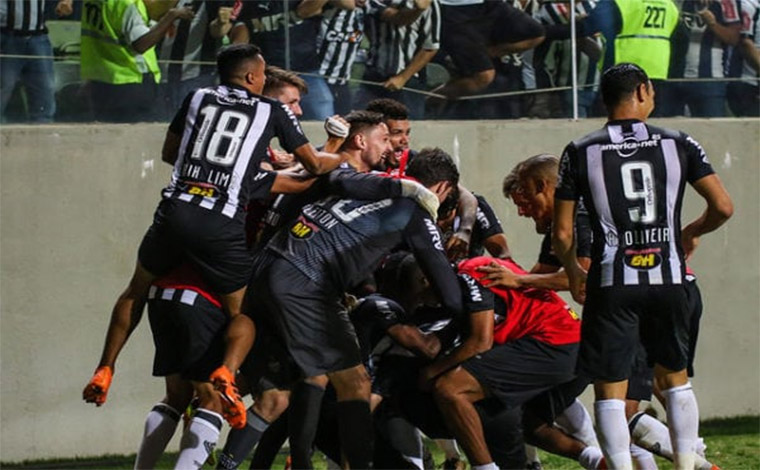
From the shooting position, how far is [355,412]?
24.9ft

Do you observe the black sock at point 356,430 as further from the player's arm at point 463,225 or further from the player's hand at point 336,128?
the player's arm at point 463,225

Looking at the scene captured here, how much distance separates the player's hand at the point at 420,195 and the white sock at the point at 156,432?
1.56 m

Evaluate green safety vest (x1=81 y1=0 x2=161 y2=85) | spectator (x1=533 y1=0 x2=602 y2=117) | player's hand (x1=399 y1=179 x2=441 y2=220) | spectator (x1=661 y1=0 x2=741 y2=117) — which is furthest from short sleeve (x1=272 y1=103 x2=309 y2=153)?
spectator (x1=661 y1=0 x2=741 y2=117)

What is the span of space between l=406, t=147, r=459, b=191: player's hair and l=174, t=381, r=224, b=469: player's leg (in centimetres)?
160

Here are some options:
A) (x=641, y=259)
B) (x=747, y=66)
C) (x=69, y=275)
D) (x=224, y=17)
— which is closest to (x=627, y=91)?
(x=641, y=259)

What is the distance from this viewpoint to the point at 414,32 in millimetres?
11383

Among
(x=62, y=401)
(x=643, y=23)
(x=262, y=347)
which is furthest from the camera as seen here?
(x=643, y=23)

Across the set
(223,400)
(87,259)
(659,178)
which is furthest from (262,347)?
(87,259)

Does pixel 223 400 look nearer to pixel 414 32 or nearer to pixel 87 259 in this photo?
pixel 87 259

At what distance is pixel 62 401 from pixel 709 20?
543 centimetres

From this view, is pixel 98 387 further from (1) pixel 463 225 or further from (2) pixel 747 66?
(2) pixel 747 66

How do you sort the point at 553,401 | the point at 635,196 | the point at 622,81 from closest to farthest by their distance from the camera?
the point at 635,196
the point at 622,81
the point at 553,401

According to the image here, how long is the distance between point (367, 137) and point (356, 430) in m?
1.57

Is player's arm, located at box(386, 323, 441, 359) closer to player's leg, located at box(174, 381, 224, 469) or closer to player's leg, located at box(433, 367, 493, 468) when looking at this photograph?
player's leg, located at box(433, 367, 493, 468)
